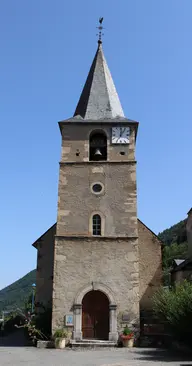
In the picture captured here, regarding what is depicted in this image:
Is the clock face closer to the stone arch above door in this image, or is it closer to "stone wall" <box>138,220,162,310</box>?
"stone wall" <box>138,220,162,310</box>

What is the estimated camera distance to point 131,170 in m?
20.5

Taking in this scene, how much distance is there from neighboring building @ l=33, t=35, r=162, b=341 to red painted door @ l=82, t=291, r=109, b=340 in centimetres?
4

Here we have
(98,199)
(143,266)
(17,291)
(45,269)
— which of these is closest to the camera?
(98,199)

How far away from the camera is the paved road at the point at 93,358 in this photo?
1248 centimetres

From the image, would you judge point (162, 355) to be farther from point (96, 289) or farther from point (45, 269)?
point (45, 269)

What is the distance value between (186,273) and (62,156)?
942 cm

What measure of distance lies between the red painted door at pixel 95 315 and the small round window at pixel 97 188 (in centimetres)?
499

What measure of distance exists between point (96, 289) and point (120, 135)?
8187 mm

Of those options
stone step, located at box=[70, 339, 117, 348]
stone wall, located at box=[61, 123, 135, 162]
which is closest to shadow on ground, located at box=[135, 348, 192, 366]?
stone step, located at box=[70, 339, 117, 348]

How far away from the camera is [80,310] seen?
59.3ft

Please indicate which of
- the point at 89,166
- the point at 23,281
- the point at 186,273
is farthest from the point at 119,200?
the point at 23,281

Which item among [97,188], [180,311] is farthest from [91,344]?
[97,188]

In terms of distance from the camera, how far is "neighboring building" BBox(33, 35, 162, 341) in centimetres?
1830

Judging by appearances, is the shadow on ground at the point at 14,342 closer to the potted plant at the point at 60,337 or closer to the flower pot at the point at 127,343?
the potted plant at the point at 60,337
